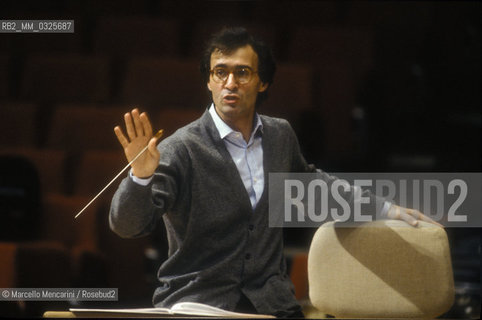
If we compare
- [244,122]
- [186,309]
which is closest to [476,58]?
[244,122]

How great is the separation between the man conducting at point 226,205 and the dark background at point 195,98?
2.49 feet

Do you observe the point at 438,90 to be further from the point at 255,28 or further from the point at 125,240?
the point at 125,240

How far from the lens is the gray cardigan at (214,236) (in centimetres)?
125

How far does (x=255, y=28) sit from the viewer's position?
9.07ft

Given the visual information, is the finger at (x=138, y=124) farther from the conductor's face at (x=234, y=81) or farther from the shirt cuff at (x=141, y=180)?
the conductor's face at (x=234, y=81)

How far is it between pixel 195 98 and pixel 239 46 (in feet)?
4.22

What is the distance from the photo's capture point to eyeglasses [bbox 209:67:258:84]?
1270mm

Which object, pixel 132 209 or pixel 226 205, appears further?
pixel 226 205

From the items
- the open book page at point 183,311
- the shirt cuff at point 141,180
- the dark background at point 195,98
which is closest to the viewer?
the open book page at point 183,311

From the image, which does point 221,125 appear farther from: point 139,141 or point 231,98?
point 139,141

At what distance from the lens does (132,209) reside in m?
1.11

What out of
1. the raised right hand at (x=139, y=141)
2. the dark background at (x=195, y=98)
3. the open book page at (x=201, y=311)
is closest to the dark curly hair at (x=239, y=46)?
the raised right hand at (x=139, y=141)

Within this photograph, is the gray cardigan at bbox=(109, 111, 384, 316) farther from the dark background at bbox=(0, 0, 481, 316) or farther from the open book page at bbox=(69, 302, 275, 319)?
the dark background at bbox=(0, 0, 481, 316)

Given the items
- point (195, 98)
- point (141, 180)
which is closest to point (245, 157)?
point (141, 180)
